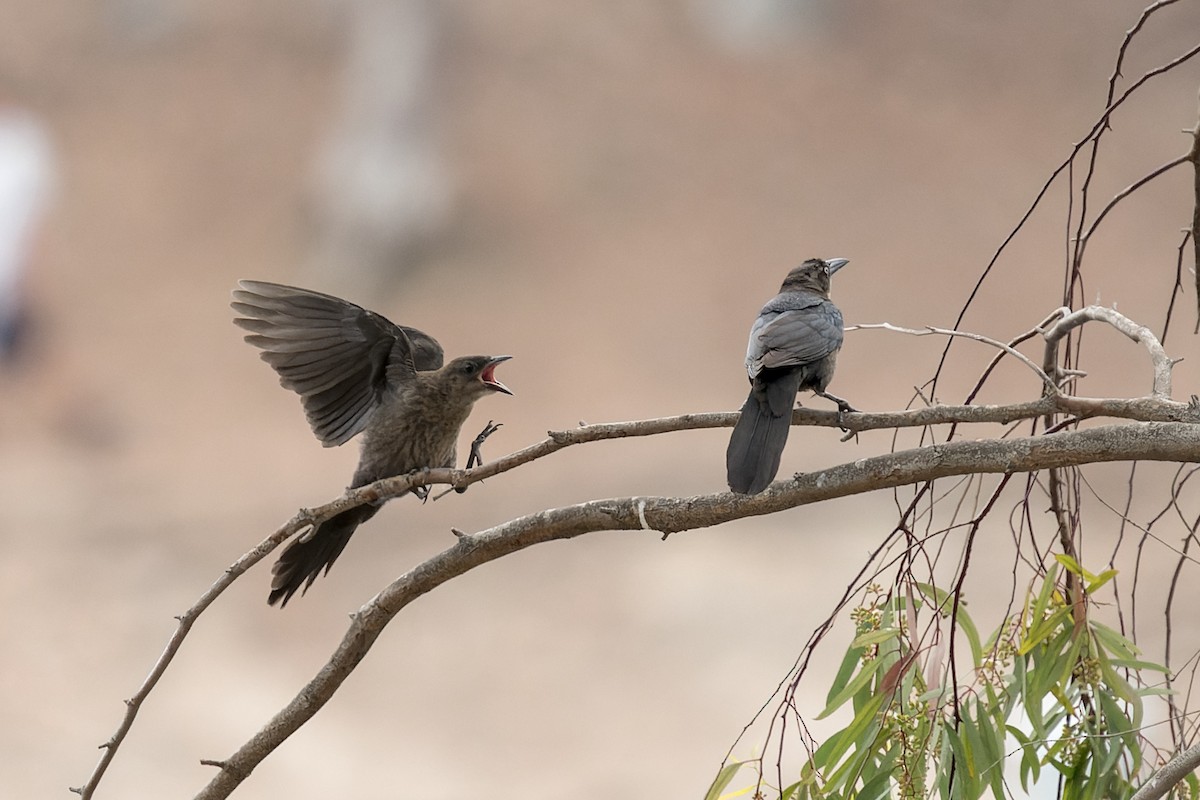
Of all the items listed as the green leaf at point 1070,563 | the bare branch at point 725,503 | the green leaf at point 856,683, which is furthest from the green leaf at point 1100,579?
the green leaf at point 856,683

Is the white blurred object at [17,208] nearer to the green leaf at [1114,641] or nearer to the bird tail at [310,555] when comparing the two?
the bird tail at [310,555]

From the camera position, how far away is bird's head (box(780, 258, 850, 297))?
203cm

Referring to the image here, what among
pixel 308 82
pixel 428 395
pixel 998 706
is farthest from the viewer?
pixel 308 82

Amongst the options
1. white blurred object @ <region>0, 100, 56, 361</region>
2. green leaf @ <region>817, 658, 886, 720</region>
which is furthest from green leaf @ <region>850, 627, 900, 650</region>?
white blurred object @ <region>0, 100, 56, 361</region>

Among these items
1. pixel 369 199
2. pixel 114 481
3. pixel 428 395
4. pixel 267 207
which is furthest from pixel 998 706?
pixel 267 207

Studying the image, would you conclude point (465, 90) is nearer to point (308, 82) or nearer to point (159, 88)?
point (308, 82)

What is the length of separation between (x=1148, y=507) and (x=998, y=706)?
4.78 meters

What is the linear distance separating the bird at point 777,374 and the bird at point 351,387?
50 cm

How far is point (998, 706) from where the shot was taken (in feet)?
4.75

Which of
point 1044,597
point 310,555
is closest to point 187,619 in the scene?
point 310,555

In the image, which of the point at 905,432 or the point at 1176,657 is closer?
the point at 1176,657

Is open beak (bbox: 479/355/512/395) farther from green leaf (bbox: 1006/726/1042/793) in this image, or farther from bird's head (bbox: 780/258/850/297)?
green leaf (bbox: 1006/726/1042/793)

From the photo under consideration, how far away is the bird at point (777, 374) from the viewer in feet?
4.54

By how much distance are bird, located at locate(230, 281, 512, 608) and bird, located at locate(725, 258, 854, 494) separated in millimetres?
503
